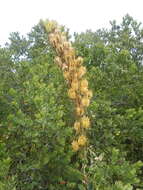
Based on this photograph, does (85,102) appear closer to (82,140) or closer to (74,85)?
(74,85)

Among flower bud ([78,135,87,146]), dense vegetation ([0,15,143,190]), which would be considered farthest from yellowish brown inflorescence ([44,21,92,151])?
dense vegetation ([0,15,143,190])

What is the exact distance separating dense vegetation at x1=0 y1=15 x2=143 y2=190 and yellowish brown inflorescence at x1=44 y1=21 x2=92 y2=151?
354mm

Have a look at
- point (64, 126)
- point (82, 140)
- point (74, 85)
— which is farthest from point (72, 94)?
point (64, 126)

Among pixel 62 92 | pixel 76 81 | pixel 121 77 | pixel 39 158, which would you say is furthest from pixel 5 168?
pixel 121 77

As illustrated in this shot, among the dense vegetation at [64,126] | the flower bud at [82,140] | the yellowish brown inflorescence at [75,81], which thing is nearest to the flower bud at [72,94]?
the yellowish brown inflorescence at [75,81]

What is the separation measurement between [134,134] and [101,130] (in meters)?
0.81

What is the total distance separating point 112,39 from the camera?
10.2 m

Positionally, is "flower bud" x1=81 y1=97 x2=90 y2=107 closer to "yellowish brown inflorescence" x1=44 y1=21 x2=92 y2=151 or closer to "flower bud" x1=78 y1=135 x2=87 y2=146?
"yellowish brown inflorescence" x1=44 y1=21 x2=92 y2=151

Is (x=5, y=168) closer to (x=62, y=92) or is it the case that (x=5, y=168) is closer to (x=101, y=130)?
(x=101, y=130)

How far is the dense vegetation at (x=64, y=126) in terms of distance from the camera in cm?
411

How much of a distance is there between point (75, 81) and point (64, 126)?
123 inches

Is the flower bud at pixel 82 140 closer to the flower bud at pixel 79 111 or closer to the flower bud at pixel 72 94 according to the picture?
the flower bud at pixel 79 111

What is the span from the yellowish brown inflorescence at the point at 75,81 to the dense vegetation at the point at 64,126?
35 centimetres

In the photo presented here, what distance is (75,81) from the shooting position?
236 cm
